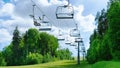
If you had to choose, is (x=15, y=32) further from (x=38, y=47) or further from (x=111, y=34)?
(x=111, y=34)

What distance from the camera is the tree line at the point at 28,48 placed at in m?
152

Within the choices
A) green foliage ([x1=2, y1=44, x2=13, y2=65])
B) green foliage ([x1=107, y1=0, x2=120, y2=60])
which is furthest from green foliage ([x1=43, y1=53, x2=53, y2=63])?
green foliage ([x1=107, y1=0, x2=120, y2=60])

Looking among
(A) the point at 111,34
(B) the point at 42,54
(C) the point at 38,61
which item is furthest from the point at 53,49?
(A) the point at 111,34

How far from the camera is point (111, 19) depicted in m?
64.1

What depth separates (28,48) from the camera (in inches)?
6152

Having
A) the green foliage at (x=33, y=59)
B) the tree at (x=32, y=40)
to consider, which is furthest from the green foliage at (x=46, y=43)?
the green foliage at (x=33, y=59)

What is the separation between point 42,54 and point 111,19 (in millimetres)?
97967

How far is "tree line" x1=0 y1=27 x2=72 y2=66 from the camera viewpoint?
152m

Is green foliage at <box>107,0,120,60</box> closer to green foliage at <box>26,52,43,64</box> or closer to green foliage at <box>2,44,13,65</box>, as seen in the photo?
green foliage at <box>26,52,43,64</box>

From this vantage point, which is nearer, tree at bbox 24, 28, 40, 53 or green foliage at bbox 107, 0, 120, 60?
green foliage at bbox 107, 0, 120, 60

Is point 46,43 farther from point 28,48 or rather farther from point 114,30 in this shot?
point 114,30

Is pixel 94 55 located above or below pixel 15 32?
below

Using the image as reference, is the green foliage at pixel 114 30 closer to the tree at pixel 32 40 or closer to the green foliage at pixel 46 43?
the tree at pixel 32 40

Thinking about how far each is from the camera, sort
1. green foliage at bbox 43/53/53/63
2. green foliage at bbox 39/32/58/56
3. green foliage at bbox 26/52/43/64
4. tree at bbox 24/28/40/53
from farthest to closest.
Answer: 1. green foliage at bbox 39/32/58/56
2. tree at bbox 24/28/40/53
3. green foliage at bbox 43/53/53/63
4. green foliage at bbox 26/52/43/64
